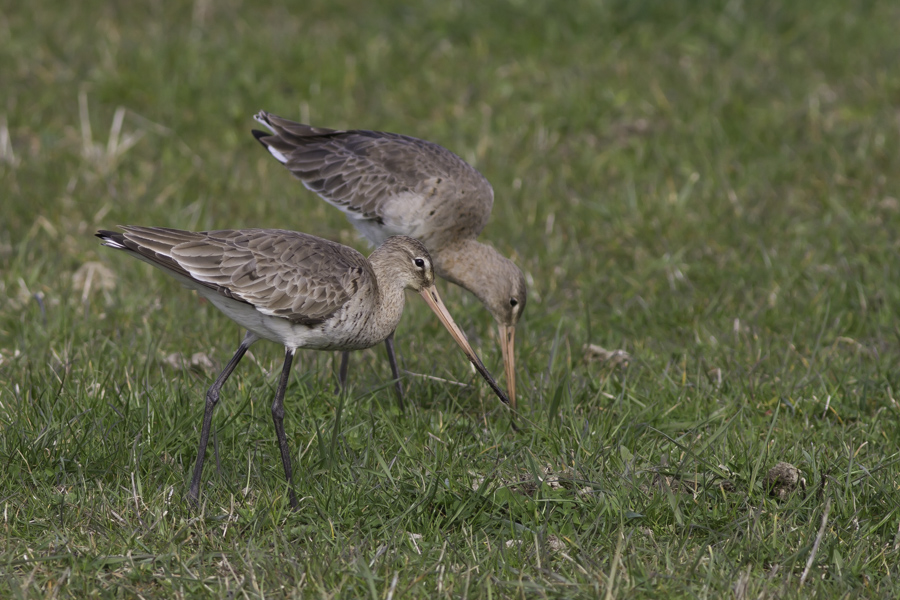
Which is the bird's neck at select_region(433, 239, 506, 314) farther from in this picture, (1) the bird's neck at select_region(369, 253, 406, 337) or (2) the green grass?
(1) the bird's neck at select_region(369, 253, 406, 337)

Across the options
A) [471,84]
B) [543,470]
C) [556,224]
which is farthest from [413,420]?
[471,84]

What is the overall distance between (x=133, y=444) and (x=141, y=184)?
3.66 meters

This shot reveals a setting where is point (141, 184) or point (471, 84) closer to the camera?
point (141, 184)

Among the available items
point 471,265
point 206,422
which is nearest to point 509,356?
point 471,265

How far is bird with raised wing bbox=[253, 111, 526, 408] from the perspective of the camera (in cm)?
612

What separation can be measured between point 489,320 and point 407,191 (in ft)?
3.00

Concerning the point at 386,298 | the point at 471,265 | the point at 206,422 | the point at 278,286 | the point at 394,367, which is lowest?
the point at 394,367

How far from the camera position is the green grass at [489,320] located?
4055 millimetres

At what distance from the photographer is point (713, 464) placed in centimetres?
459

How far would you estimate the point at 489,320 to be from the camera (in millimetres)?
6453

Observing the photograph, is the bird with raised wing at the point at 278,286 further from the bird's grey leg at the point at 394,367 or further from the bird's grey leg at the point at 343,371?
the bird's grey leg at the point at 343,371

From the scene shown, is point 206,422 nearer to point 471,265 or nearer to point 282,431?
point 282,431

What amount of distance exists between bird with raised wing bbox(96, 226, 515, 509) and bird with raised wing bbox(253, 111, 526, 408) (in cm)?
124

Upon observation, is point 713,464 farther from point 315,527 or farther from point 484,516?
point 315,527
